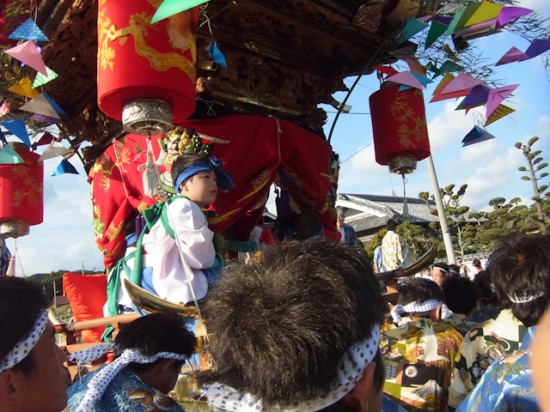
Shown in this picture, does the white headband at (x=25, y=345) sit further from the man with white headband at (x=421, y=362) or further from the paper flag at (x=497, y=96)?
the paper flag at (x=497, y=96)

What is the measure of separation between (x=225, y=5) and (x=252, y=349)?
2424 millimetres

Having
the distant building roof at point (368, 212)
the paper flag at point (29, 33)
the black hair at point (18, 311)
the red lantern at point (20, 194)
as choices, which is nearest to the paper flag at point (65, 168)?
the red lantern at point (20, 194)

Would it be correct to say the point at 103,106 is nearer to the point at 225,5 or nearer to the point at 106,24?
the point at 106,24

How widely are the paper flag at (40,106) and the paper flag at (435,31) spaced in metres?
2.53

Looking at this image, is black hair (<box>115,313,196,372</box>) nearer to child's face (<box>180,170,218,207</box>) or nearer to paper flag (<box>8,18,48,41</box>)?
child's face (<box>180,170,218,207</box>)

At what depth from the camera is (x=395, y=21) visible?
3.45 metres

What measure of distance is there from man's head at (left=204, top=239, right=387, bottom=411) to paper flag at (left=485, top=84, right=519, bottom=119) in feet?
9.41

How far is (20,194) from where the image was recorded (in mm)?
3918

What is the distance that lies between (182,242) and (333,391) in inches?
64.4

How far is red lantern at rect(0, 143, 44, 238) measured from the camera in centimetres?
388

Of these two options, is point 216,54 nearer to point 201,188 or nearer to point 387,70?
point 201,188

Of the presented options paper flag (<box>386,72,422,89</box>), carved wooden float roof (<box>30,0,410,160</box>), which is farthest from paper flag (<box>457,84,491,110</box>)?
carved wooden float roof (<box>30,0,410,160</box>)

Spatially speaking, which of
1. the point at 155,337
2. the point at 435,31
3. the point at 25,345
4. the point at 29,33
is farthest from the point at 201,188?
the point at 435,31

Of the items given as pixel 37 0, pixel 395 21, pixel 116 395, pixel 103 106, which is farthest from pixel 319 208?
pixel 116 395
